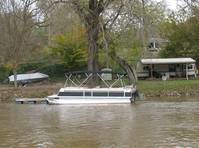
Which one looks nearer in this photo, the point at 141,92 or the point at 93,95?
the point at 93,95

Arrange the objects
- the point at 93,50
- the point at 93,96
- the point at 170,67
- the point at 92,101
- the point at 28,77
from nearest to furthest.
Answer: the point at 92,101
the point at 93,96
the point at 93,50
the point at 28,77
the point at 170,67

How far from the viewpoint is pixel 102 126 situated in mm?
33562

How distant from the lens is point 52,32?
297 feet

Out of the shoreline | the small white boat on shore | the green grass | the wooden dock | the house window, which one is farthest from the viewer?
the house window

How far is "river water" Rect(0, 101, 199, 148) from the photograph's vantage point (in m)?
26.4

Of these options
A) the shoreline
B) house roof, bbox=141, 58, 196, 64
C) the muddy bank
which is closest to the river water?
the shoreline

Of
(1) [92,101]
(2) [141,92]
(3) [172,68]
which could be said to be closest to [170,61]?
(3) [172,68]

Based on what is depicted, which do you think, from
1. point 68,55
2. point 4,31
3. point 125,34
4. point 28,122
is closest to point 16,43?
point 4,31

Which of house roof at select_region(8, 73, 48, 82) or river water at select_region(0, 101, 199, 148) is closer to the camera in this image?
river water at select_region(0, 101, 199, 148)

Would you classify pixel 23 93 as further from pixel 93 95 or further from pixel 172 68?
pixel 172 68

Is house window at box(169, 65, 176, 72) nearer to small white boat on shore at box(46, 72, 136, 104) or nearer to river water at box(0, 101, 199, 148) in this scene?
small white boat on shore at box(46, 72, 136, 104)

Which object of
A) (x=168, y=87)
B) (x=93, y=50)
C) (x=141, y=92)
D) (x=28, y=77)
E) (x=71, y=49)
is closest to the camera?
(x=141, y=92)

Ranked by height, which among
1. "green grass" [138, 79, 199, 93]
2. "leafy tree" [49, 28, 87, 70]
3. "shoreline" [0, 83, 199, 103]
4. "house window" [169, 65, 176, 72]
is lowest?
"shoreline" [0, 83, 199, 103]

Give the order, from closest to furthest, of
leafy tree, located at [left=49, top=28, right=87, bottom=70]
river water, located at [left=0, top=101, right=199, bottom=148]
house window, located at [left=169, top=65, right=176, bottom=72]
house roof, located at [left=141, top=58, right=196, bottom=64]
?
river water, located at [left=0, top=101, right=199, bottom=148]
house roof, located at [left=141, top=58, right=196, bottom=64]
leafy tree, located at [left=49, top=28, right=87, bottom=70]
house window, located at [left=169, top=65, right=176, bottom=72]
